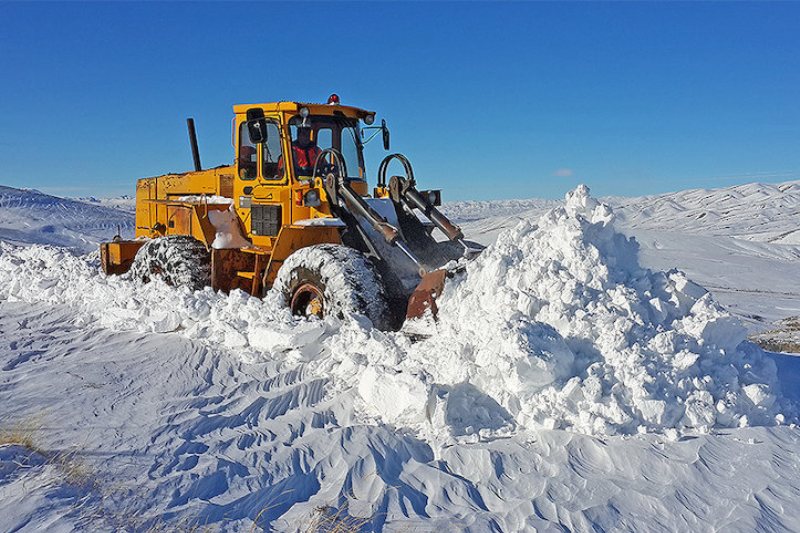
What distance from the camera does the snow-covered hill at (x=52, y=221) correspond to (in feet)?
87.0

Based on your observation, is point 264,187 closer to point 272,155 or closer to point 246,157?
point 272,155

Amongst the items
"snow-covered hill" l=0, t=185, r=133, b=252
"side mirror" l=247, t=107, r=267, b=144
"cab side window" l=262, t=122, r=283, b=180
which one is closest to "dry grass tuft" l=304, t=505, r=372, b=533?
"side mirror" l=247, t=107, r=267, b=144

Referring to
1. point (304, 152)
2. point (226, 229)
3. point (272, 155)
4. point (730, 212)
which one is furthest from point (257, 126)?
point (730, 212)

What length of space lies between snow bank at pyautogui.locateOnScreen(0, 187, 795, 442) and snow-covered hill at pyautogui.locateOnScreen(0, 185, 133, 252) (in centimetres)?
2160

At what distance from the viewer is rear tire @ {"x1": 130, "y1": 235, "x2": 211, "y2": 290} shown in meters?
8.07

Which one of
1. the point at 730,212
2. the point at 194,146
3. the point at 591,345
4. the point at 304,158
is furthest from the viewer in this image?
the point at 730,212

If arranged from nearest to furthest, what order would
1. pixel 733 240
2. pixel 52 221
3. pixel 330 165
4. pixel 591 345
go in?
pixel 591 345 → pixel 330 165 → pixel 733 240 → pixel 52 221

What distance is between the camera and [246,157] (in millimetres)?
8258

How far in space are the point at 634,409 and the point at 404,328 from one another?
7.31 ft

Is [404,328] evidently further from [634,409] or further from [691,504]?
[691,504]

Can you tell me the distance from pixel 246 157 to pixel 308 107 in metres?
1.09

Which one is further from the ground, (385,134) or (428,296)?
(385,134)

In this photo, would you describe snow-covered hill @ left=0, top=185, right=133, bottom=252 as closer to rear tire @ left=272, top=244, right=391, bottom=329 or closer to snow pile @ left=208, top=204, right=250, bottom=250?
snow pile @ left=208, top=204, right=250, bottom=250

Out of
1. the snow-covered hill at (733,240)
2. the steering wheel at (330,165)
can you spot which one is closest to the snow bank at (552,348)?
the snow-covered hill at (733,240)
